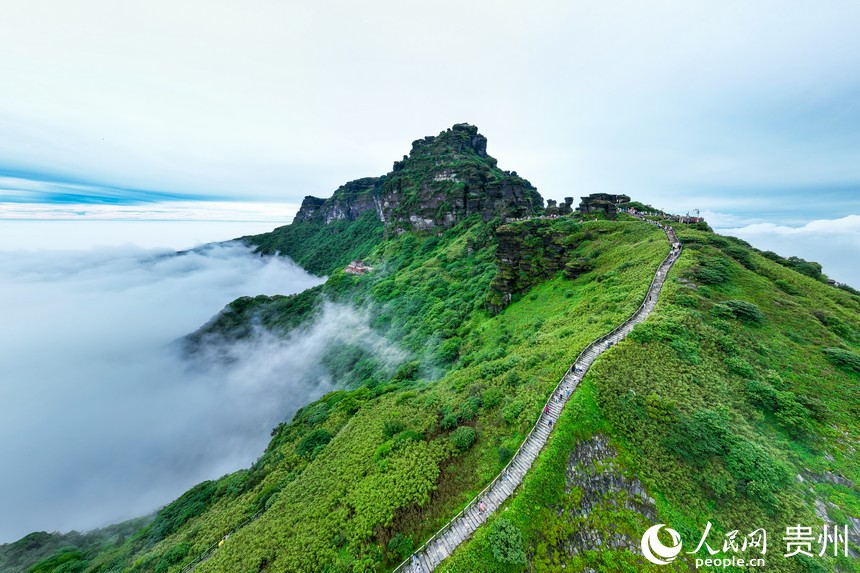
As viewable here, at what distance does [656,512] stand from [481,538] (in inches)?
382

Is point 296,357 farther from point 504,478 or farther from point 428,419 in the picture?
point 504,478

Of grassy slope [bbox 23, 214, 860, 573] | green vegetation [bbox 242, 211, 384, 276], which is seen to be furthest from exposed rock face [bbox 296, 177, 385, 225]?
grassy slope [bbox 23, 214, 860, 573]

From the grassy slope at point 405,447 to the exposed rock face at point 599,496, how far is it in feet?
12.6

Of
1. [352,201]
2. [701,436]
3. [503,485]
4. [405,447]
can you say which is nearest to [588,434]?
[503,485]

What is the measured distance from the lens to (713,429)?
17.5 m

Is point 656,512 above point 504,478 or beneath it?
above

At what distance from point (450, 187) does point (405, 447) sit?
91543 millimetres

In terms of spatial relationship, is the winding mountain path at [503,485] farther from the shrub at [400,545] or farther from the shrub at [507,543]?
the shrub at [507,543]

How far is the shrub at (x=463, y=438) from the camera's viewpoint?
21188 millimetres

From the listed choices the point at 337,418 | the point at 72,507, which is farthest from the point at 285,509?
the point at 72,507

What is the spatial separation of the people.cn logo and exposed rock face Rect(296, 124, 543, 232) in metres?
66.3

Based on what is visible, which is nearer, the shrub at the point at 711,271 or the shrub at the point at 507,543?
the shrub at the point at 507,543

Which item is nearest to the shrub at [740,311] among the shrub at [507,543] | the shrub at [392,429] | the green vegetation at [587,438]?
the green vegetation at [587,438]

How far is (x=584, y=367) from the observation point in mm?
22672
